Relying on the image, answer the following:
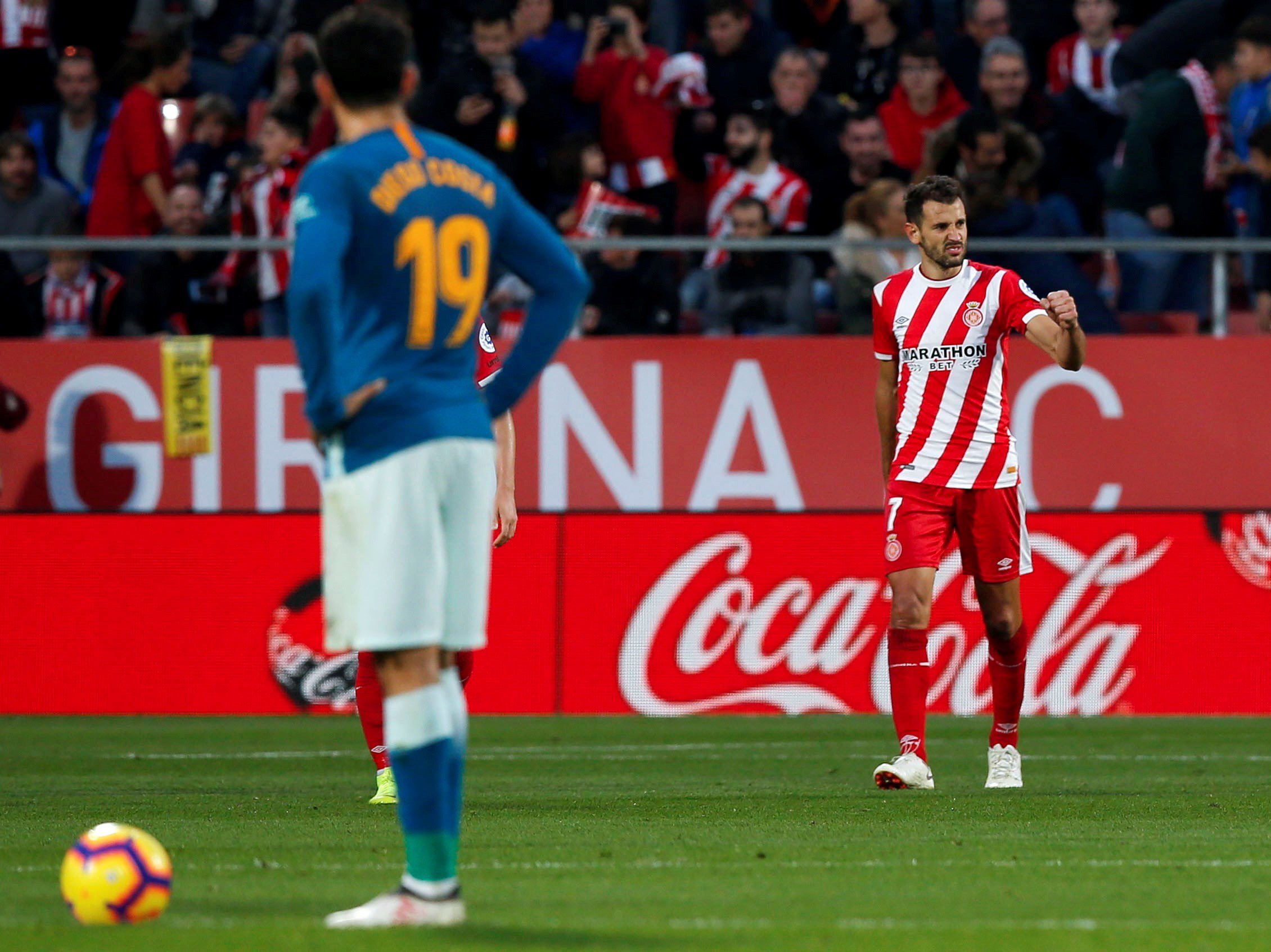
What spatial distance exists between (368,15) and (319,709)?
8.98m

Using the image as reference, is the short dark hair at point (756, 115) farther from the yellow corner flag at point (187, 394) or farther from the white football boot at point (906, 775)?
the white football boot at point (906, 775)

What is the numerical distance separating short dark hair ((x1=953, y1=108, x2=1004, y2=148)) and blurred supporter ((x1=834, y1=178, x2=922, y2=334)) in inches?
20.6

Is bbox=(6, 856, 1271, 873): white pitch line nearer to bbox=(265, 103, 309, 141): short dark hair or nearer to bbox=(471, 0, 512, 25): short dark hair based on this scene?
bbox=(265, 103, 309, 141): short dark hair

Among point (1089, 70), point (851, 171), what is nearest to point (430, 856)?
point (851, 171)

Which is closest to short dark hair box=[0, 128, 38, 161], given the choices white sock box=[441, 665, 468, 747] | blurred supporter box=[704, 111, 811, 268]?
blurred supporter box=[704, 111, 811, 268]

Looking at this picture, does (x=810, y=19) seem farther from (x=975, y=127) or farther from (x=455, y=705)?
(x=455, y=705)

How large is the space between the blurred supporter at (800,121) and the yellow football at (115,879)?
10903 mm

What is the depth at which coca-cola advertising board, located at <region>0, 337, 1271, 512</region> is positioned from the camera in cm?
1448

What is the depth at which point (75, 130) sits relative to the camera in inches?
643

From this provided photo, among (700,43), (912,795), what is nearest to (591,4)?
(700,43)

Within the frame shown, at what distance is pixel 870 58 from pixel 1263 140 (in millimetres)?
3026

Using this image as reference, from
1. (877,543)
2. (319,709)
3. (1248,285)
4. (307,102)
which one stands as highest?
(307,102)

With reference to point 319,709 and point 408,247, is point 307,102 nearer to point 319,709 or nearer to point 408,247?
point 319,709

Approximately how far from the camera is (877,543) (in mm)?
13609
